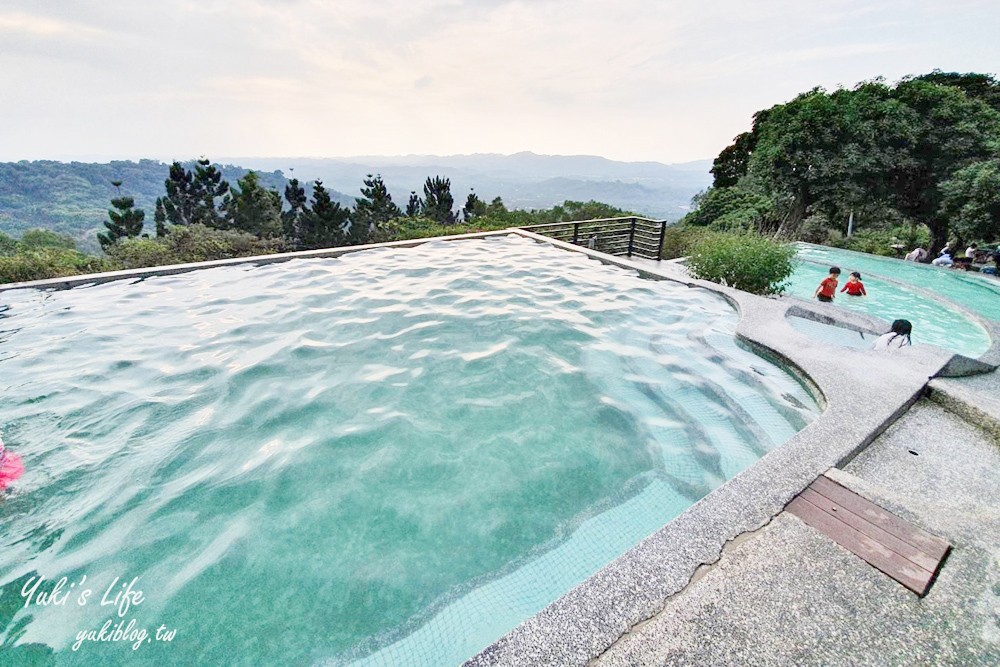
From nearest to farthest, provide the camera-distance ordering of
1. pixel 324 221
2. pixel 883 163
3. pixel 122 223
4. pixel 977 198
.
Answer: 1. pixel 977 198
2. pixel 883 163
3. pixel 122 223
4. pixel 324 221

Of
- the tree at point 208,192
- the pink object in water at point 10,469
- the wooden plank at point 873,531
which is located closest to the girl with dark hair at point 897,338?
the wooden plank at point 873,531

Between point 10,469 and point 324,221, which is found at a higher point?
point 10,469

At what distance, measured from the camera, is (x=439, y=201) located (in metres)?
37.6

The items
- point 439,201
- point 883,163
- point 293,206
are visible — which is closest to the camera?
point 883,163

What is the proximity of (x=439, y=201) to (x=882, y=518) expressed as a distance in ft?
126

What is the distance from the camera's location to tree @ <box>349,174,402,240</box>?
37281 mm

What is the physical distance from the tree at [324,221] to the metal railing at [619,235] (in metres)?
26.7

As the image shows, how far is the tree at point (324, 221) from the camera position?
107 feet

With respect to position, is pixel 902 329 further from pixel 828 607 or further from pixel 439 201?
pixel 439 201

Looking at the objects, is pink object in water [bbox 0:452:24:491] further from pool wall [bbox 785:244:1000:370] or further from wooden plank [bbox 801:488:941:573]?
pool wall [bbox 785:244:1000:370]

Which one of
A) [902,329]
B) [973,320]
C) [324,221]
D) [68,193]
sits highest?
[902,329]

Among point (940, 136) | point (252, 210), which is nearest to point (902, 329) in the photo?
point (940, 136)

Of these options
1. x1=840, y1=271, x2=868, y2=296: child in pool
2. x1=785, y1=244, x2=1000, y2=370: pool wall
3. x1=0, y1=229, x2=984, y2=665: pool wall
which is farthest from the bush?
x1=0, y1=229, x2=984, y2=665: pool wall

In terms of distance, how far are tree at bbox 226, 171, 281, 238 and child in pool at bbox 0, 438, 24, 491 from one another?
117ft
